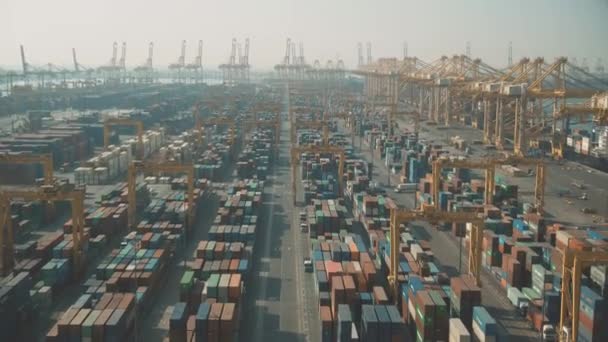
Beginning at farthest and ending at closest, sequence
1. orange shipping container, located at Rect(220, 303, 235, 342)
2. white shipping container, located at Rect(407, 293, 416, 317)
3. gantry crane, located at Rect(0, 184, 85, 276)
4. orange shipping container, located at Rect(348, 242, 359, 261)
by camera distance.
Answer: gantry crane, located at Rect(0, 184, 85, 276) → orange shipping container, located at Rect(348, 242, 359, 261) → white shipping container, located at Rect(407, 293, 416, 317) → orange shipping container, located at Rect(220, 303, 235, 342)

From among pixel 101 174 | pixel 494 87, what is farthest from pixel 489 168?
pixel 494 87

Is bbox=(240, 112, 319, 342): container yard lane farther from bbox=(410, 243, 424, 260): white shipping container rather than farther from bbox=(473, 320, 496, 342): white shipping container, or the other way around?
bbox=(473, 320, 496, 342): white shipping container

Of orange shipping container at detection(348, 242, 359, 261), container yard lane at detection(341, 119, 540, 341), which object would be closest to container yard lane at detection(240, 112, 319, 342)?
orange shipping container at detection(348, 242, 359, 261)

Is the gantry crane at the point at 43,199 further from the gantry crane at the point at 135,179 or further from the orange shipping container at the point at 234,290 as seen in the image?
the orange shipping container at the point at 234,290

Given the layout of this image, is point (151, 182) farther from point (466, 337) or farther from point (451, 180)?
point (466, 337)

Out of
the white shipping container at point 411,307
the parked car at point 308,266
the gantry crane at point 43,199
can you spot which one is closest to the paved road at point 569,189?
the parked car at point 308,266

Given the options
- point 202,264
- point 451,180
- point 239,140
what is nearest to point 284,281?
point 202,264
